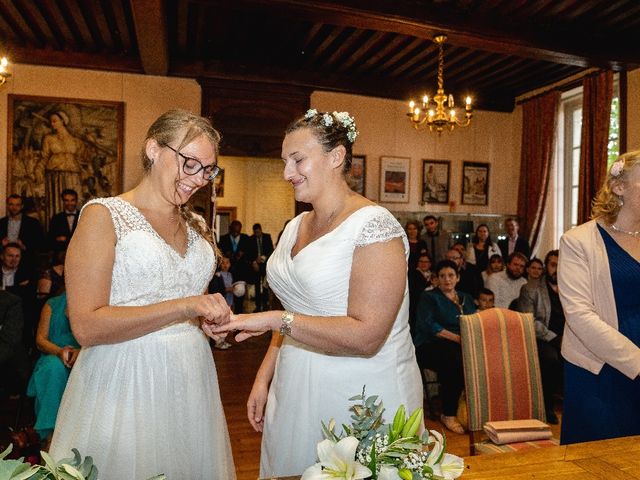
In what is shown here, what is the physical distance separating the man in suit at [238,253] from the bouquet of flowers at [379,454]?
784cm

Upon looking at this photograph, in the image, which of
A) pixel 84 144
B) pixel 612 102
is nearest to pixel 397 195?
pixel 612 102

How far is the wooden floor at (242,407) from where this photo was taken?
3551 mm

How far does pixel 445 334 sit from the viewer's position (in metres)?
4.66

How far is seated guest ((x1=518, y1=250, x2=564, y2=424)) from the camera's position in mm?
4688

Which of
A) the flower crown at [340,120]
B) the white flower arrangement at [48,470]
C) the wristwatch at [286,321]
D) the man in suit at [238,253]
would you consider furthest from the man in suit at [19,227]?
the white flower arrangement at [48,470]

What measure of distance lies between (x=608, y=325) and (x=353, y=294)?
1.17 metres

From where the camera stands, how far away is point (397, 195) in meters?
9.70

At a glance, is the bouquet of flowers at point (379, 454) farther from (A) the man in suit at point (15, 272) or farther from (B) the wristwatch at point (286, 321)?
Result: (A) the man in suit at point (15, 272)

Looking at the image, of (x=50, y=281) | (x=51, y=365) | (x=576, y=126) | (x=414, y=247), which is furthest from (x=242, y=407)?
(x=576, y=126)

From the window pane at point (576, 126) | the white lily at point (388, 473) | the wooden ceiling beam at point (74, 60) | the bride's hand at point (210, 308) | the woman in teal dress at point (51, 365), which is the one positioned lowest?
the woman in teal dress at point (51, 365)

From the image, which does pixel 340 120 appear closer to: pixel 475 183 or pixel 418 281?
pixel 418 281

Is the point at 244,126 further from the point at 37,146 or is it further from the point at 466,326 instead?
the point at 466,326

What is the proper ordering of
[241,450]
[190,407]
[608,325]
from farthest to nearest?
1. [241,450]
2. [608,325]
3. [190,407]

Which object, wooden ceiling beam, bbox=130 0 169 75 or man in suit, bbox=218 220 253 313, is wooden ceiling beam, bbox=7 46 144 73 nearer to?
wooden ceiling beam, bbox=130 0 169 75
